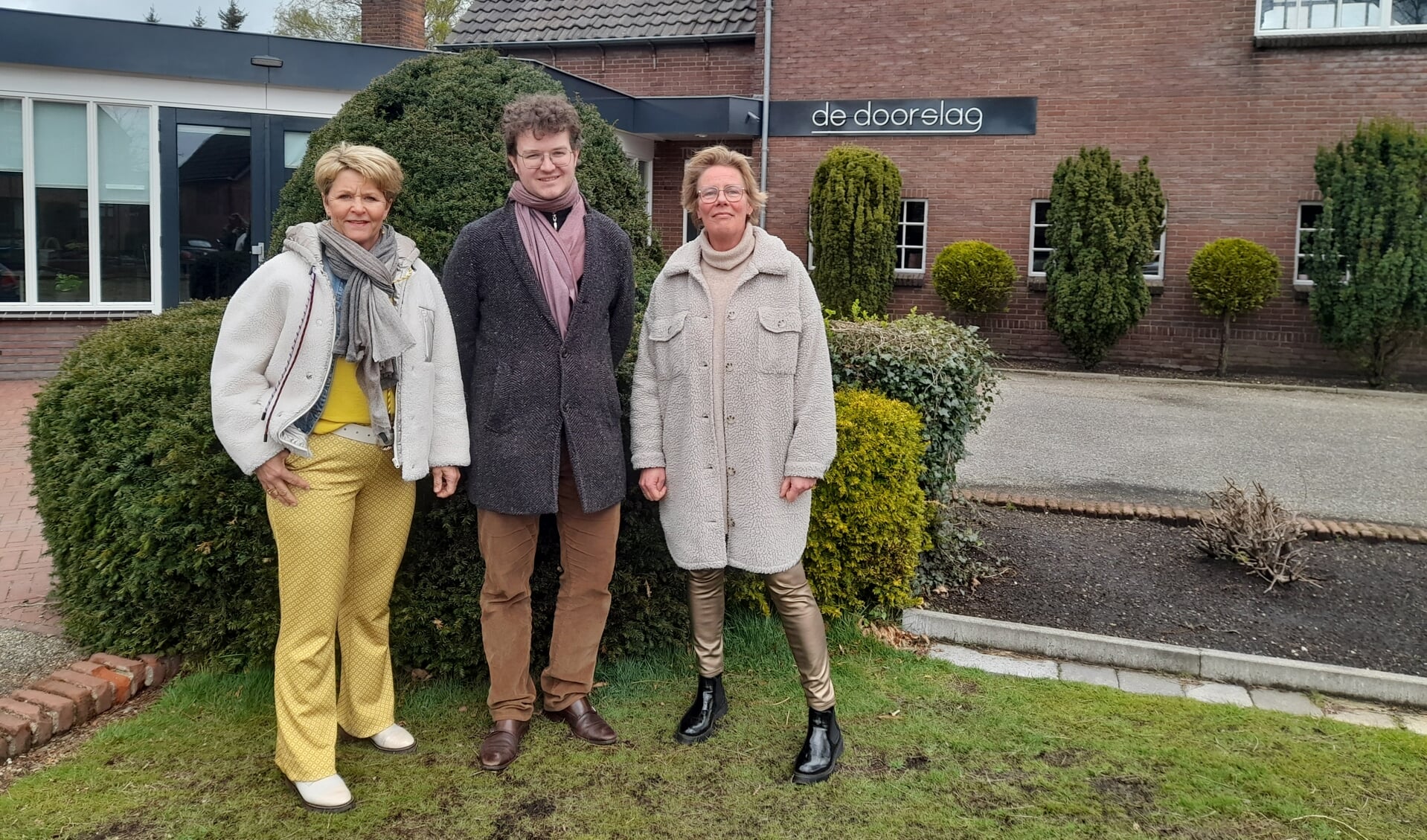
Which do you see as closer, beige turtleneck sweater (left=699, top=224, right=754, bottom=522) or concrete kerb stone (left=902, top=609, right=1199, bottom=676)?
beige turtleneck sweater (left=699, top=224, right=754, bottom=522)

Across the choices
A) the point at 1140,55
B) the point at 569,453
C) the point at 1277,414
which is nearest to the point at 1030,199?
the point at 1140,55

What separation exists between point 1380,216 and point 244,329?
1390cm

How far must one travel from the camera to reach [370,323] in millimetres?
3121

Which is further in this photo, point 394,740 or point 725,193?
point 394,740

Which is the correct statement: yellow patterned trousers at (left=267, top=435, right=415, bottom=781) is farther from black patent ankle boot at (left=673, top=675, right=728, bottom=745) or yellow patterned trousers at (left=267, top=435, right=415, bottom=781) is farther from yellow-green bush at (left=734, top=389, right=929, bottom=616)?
yellow-green bush at (left=734, top=389, right=929, bottom=616)

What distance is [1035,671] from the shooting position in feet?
14.4

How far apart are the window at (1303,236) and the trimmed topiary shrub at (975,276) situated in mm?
3682

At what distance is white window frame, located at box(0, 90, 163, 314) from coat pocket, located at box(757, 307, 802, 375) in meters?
10.9

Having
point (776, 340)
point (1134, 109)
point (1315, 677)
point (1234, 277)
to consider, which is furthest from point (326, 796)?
point (1134, 109)

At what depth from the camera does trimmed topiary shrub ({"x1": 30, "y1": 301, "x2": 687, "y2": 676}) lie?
3.84 m

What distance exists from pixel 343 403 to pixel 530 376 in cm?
58

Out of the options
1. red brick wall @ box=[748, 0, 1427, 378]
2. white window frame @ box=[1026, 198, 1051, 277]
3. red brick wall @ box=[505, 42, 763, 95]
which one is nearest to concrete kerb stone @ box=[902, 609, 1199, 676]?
red brick wall @ box=[748, 0, 1427, 378]

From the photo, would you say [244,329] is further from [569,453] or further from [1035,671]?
[1035,671]

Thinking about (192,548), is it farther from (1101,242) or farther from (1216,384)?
(1216,384)
